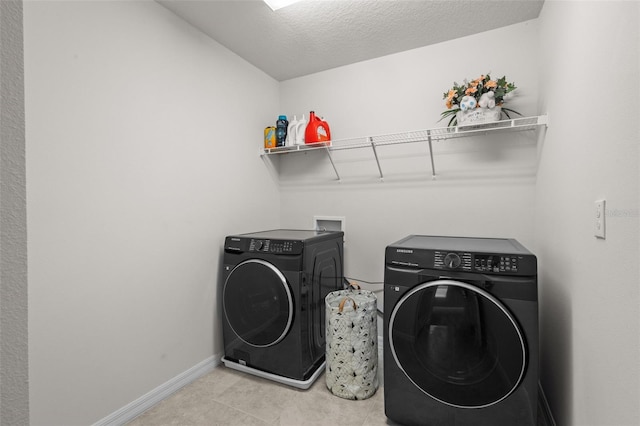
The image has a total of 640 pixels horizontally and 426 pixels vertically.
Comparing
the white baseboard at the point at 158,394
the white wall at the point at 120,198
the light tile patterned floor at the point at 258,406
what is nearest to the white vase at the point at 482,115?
the white wall at the point at 120,198

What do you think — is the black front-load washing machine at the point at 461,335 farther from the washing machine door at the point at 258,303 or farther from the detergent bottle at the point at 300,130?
the detergent bottle at the point at 300,130

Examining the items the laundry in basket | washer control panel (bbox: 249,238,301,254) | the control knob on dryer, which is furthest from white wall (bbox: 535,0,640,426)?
washer control panel (bbox: 249,238,301,254)

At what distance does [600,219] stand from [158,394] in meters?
2.31

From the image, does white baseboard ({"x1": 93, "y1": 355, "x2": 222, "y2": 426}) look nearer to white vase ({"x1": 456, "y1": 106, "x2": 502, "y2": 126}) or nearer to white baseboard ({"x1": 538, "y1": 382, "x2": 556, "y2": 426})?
white baseboard ({"x1": 538, "y1": 382, "x2": 556, "y2": 426})

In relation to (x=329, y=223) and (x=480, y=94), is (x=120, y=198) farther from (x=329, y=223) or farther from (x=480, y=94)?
(x=480, y=94)

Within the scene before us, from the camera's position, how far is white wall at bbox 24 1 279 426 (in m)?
1.32

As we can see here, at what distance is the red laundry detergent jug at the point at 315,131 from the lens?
7.99ft

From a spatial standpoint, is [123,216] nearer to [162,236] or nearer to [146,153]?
[162,236]

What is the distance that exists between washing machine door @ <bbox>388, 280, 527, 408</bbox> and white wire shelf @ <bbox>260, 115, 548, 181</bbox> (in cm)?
110

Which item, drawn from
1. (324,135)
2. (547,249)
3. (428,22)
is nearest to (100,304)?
(324,135)

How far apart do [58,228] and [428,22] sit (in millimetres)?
2438

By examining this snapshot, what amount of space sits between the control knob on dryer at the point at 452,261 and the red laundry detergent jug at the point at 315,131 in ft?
4.70

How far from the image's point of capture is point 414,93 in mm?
2332

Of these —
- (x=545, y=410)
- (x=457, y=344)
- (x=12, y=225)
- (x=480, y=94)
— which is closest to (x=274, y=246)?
(x=457, y=344)
